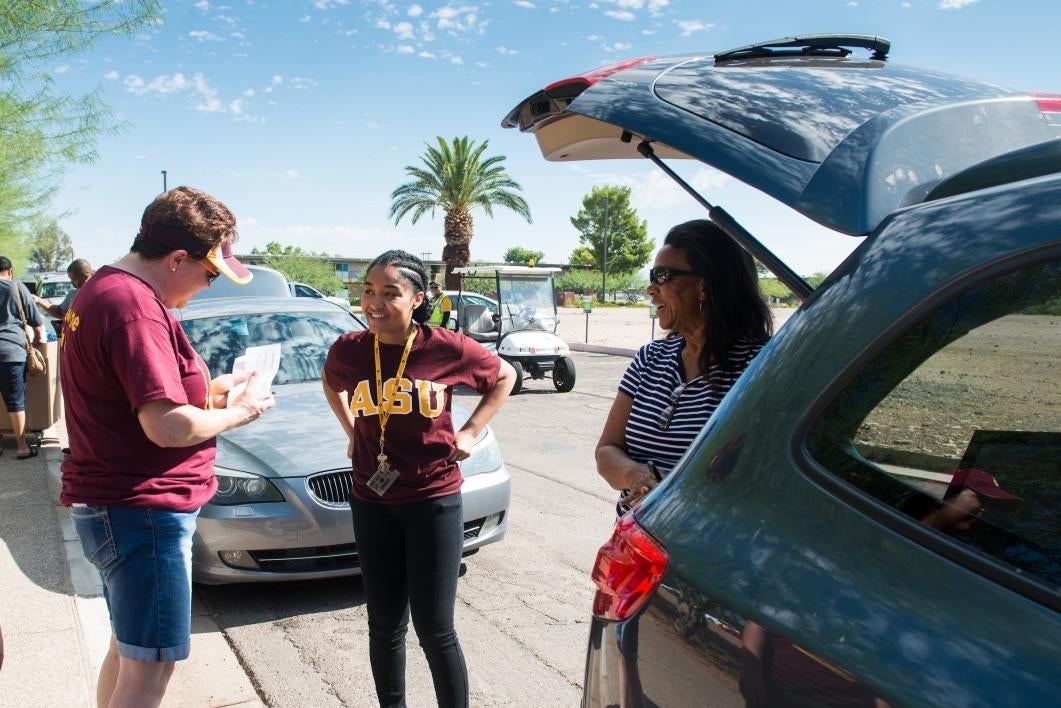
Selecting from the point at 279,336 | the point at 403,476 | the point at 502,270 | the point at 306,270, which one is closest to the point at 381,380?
the point at 403,476

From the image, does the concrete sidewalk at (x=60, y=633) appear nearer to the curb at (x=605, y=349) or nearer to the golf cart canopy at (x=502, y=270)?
the golf cart canopy at (x=502, y=270)

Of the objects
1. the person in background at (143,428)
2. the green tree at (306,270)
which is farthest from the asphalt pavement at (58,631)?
the green tree at (306,270)

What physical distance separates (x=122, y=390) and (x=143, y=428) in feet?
0.39

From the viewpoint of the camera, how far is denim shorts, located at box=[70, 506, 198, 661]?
2.24 m

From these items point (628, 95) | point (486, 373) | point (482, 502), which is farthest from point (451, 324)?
point (628, 95)

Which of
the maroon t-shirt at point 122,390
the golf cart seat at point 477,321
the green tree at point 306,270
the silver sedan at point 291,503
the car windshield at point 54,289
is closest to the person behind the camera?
the maroon t-shirt at point 122,390

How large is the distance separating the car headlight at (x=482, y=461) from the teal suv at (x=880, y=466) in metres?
2.93

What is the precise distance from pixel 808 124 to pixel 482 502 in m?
3.21

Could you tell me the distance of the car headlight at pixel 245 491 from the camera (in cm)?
401

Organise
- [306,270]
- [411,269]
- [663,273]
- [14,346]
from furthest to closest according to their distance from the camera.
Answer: [306,270], [14,346], [411,269], [663,273]

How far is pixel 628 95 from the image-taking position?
6.10ft

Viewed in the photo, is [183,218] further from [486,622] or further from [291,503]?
[486,622]

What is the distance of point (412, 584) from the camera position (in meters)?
2.71

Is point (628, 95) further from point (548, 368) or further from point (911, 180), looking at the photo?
point (548, 368)
